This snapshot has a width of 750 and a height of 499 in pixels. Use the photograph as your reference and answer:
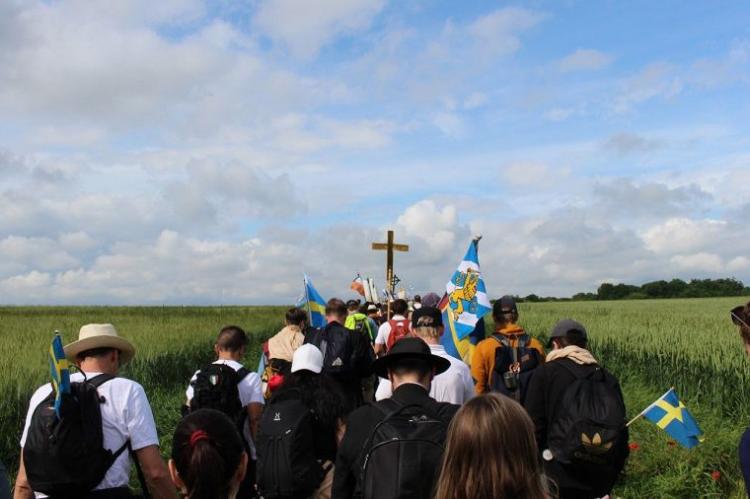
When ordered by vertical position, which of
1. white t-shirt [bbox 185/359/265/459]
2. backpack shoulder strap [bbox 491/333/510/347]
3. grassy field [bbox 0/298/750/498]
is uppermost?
backpack shoulder strap [bbox 491/333/510/347]

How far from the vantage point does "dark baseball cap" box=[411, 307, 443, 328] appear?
5766 millimetres

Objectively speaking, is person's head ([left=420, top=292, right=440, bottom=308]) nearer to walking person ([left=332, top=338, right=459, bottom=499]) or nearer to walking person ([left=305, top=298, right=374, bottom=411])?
walking person ([left=305, top=298, right=374, bottom=411])

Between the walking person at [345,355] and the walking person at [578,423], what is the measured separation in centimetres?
326

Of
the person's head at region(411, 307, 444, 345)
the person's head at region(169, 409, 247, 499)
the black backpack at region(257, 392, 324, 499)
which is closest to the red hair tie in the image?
the person's head at region(169, 409, 247, 499)

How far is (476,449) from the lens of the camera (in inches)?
100

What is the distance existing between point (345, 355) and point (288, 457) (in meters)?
3.22

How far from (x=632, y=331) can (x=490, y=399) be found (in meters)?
16.0

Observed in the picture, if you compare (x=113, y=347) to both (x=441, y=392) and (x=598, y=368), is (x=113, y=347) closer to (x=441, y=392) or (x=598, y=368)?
Answer: (x=441, y=392)

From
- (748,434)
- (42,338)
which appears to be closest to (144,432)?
(748,434)

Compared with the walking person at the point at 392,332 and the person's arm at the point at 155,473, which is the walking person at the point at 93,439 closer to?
the person's arm at the point at 155,473

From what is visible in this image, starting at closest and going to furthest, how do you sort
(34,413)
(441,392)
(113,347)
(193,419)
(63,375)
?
1. (193,419)
2. (63,375)
3. (34,413)
4. (113,347)
5. (441,392)

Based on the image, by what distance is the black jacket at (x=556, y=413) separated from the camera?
4719 millimetres

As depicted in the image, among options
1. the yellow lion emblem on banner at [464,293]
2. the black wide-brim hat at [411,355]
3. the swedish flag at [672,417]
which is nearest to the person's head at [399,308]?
the yellow lion emblem on banner at [464,293]

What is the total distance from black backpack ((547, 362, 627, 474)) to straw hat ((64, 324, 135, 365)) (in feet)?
8.70
